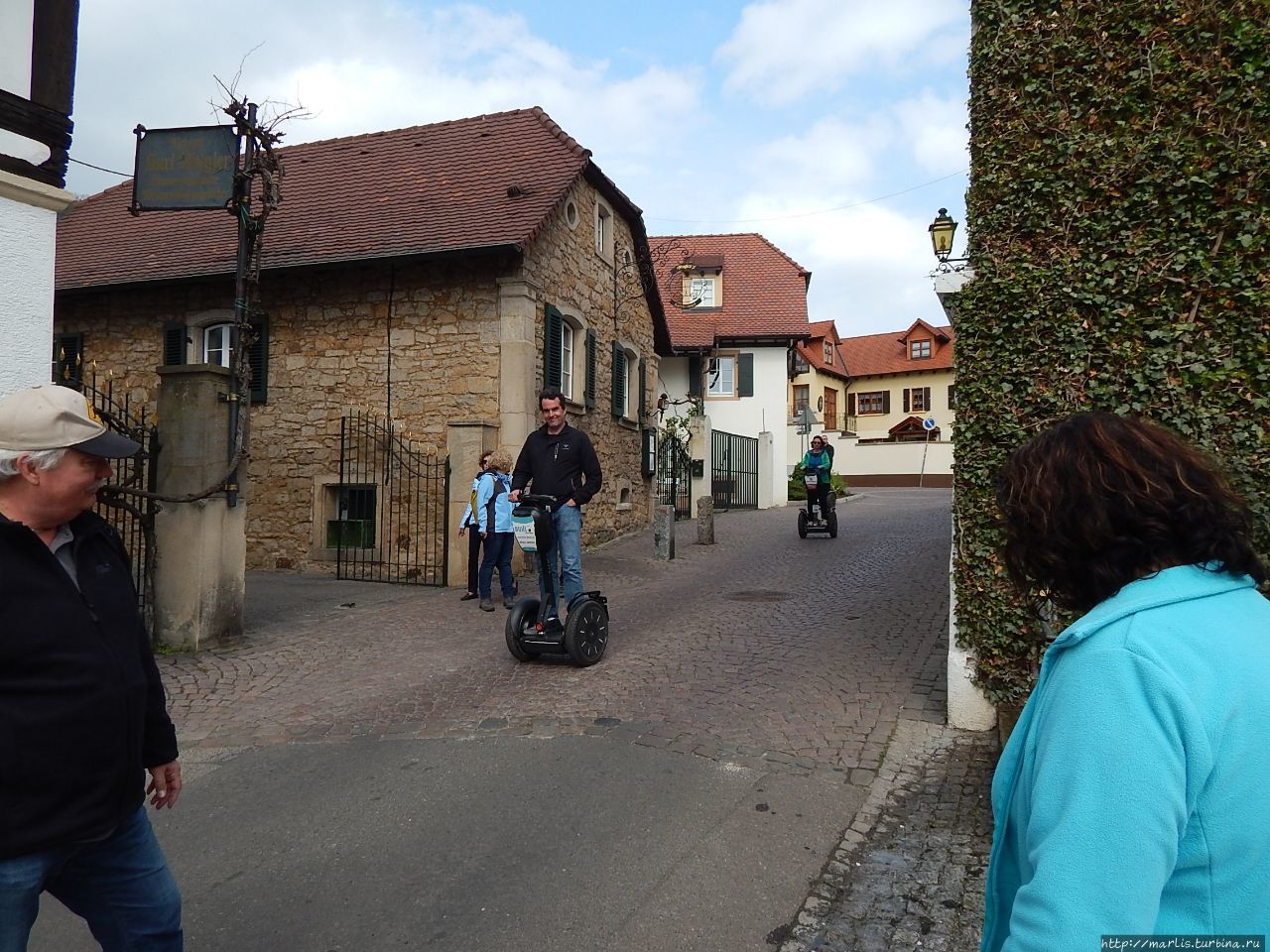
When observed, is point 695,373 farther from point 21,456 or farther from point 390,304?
point 21,456

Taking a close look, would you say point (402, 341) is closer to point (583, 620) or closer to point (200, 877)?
point (583, 620)

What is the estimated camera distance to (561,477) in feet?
22.4

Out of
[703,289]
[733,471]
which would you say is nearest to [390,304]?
[733,471]

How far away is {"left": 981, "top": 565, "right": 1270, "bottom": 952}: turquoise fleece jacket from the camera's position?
1142 mm

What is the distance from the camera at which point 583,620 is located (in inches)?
263

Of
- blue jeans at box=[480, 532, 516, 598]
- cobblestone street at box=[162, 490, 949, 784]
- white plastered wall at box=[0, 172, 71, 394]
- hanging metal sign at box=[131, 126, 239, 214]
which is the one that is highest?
hanging metal sign at box=[131, 126, 239, 214]

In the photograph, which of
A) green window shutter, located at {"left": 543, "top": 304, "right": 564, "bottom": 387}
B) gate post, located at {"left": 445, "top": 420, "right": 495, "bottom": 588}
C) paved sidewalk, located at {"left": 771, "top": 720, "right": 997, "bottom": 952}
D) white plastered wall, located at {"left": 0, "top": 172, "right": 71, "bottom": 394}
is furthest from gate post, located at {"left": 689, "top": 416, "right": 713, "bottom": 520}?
paved sidewalk, located at {"left": 771, "top": 720, "right": 997, "bottom": 952}

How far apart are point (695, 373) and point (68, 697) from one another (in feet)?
87.0

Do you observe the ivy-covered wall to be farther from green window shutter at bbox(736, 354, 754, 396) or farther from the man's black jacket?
green window shutter at bbox(736, 354, 754, 396)

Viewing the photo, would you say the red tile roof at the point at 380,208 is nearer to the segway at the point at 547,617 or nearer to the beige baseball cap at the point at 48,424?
the segway at the point at 547,617

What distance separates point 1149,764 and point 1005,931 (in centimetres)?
54

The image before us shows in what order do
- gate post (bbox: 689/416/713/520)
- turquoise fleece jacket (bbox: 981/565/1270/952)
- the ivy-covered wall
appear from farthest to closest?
1. gate post (bbox: 689/416/713/520)
2. the ivy-covered wall
3. turquoise fleece jacket (bbox: 981/565/1270/952)

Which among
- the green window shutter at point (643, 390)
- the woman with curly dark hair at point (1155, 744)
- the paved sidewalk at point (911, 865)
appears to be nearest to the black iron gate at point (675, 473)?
the green window shutter at point (643, 390)

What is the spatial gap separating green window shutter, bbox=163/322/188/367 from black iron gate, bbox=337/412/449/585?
3.07 metres
